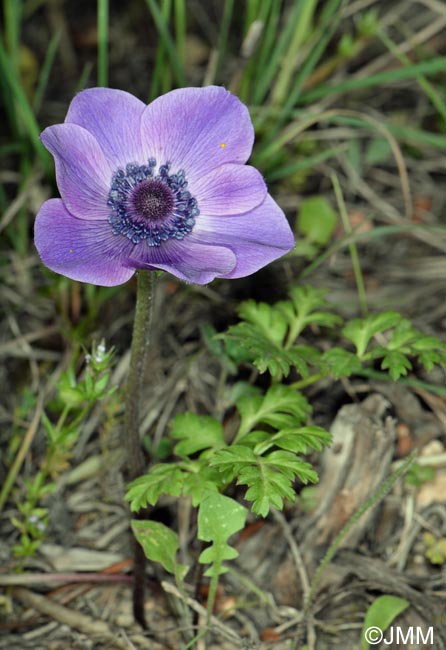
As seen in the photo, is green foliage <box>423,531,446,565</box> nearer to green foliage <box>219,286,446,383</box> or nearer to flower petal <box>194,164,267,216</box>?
green foliage <box>219,286,446,383</box>

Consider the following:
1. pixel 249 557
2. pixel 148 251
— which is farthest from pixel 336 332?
pixel 148 251

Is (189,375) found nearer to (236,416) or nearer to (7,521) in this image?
(236,416)

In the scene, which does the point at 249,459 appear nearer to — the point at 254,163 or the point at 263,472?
the point at 263,472

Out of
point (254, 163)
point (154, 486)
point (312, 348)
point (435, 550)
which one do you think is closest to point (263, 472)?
point (154, 486)

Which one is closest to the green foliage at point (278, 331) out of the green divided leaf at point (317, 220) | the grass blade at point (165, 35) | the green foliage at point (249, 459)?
the green foliage at point (249, 459)

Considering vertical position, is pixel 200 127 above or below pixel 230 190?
above

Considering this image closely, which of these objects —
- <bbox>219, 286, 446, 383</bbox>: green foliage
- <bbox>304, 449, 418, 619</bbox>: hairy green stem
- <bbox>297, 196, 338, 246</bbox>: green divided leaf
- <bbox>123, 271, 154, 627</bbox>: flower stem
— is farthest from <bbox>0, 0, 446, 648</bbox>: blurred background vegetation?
<bbox>304, 449, 418, 619</bbox>: hairy green stem
